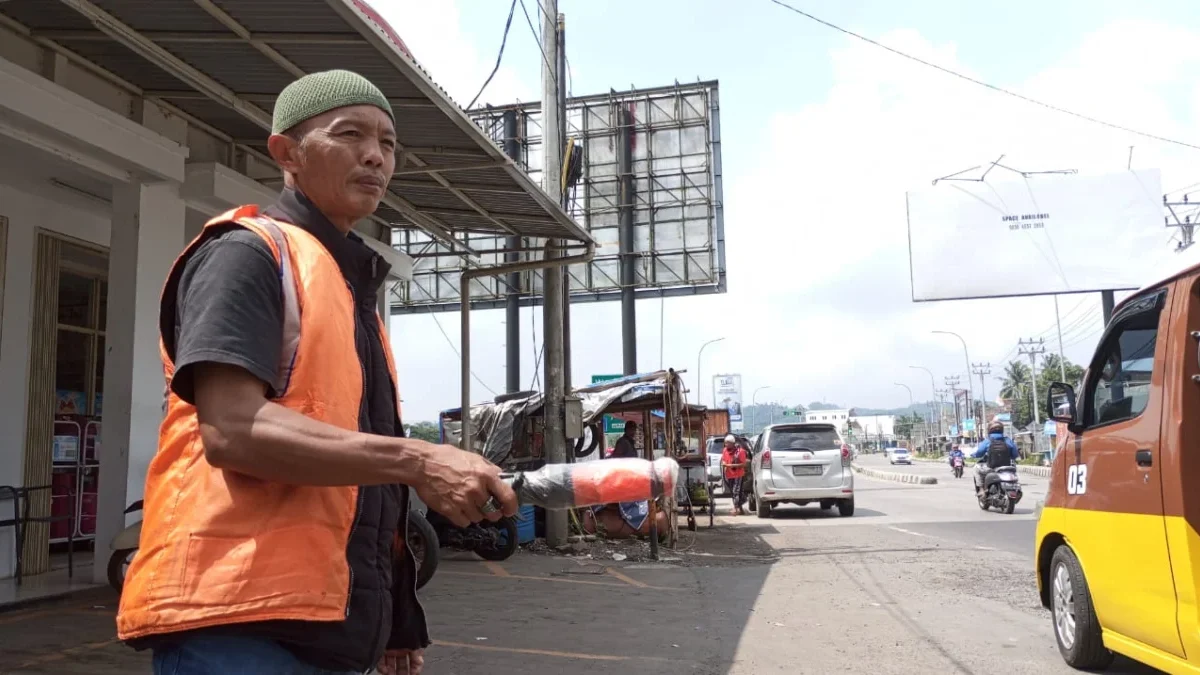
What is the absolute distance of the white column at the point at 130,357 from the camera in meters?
7.18

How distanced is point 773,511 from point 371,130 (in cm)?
1792

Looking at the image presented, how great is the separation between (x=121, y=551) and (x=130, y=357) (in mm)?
1552

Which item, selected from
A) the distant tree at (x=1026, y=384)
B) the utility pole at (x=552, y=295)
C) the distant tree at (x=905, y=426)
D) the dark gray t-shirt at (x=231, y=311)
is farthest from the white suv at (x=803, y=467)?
the distant tree at (x=905, y=426)

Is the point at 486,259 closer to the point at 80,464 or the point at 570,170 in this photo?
the point at 570,170

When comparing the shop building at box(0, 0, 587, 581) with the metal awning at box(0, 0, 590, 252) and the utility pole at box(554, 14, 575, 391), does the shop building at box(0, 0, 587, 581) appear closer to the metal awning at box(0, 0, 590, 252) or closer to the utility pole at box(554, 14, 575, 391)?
the metal awning at box(0, 0, 590, 252)

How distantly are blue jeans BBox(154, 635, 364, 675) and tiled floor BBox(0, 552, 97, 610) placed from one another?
6.37 m

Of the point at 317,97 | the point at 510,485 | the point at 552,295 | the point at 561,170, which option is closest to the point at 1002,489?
the point at 552,295

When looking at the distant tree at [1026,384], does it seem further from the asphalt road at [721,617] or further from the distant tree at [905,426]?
the asphalt road at [721,617]

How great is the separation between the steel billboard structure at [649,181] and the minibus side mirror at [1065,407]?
2223 centimetres

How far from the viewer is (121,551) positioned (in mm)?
6656

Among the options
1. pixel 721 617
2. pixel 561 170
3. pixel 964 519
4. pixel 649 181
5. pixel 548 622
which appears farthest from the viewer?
pixel 649 181

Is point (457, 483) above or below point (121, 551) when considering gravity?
above

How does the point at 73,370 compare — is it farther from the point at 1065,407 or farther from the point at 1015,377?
the point at 1015,377

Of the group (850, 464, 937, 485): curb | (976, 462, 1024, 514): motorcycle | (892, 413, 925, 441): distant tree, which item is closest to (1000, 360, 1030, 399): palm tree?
(892, 413, 925, 441): distant tree
